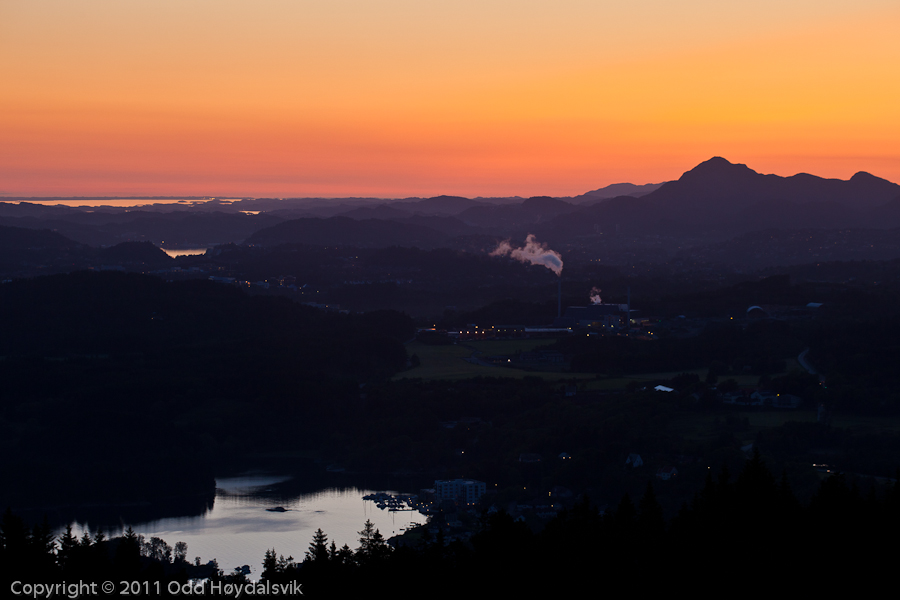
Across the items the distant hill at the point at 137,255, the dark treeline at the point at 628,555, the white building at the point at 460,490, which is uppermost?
the distant hill at the point at 137,255

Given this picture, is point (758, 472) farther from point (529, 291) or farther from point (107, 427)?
point (529, 291)

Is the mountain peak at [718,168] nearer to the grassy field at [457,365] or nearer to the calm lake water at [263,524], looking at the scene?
the grassy field at [457,365]

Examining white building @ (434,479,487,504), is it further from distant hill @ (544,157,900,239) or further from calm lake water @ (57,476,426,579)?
distant hill @ (544,157,900,239)

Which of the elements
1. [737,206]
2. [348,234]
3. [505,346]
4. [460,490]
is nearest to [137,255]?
[348,234]

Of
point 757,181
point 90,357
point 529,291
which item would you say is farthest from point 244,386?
point 757,181

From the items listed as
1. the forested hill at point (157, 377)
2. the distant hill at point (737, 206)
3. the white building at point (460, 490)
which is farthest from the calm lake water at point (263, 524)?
the distant hill at point (737, 206)

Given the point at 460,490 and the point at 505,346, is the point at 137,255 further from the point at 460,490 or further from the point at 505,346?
the point at 460,490
